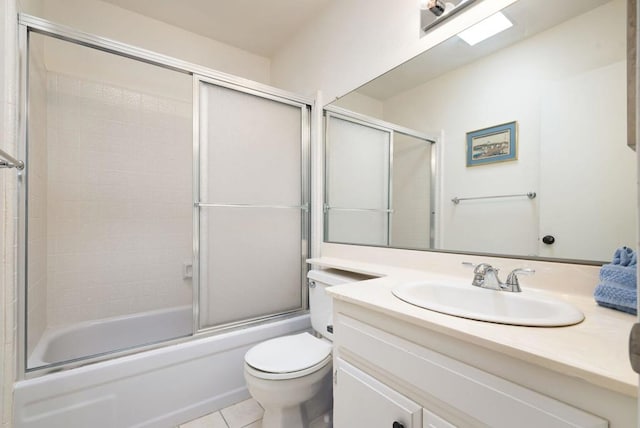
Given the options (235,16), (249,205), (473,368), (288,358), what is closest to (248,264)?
(249,205)

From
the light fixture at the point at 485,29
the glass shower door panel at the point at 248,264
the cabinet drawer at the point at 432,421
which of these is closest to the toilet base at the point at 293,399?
the glass shower door panel at the point at 248,264

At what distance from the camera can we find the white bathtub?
1.61 metres

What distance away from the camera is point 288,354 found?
134 centimetres

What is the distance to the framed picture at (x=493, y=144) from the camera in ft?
3.56

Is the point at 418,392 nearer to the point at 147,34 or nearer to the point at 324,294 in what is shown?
the point at 324,294

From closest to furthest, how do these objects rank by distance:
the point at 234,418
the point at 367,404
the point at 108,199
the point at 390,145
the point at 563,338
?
the point at 563,338 < the point at 367,404 < the point at 234,418 < the point at 390,145 < the point at 108,199

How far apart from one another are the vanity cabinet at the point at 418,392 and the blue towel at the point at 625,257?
52 cm

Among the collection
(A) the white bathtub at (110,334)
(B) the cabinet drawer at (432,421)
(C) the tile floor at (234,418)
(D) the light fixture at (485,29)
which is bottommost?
(C) the tile floor at (234,418)

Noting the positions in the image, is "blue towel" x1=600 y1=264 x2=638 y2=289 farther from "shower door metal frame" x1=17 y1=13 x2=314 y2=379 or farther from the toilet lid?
"shower door metal frame" x1=17 y1=13 x2=314 y2=379

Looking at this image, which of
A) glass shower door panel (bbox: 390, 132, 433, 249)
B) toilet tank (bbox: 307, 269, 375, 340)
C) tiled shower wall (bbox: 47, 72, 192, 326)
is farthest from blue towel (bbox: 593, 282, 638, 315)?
tiled shower wall (bbox: 47, 72, 192, 326)

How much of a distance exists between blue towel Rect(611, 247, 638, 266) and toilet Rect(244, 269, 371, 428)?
0.99 metres

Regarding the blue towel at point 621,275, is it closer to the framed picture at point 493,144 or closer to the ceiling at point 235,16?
the framed picture at point 493,144

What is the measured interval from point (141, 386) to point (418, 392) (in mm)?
1397

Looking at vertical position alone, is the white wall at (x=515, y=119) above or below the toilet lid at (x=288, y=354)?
above
